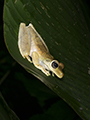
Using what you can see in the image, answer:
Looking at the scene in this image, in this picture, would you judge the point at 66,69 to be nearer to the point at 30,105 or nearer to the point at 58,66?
the point at 58,66

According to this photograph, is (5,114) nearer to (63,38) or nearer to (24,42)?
(24,42)

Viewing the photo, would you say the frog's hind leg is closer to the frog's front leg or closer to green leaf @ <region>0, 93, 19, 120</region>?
the frog's front leg

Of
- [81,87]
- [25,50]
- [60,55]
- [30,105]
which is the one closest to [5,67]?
[30,105]

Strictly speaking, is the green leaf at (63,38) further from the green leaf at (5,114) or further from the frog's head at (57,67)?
the green leaf at (5,114)

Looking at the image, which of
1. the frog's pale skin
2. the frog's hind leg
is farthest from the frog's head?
the frog's hind leg

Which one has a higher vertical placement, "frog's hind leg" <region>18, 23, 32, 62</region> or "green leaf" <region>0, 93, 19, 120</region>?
"frog's hind leg" <region>18, 23, 32, 62</region>

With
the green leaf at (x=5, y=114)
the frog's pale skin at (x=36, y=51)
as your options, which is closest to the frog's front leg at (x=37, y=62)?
the frog's pale skin at (x=36, y=51)
